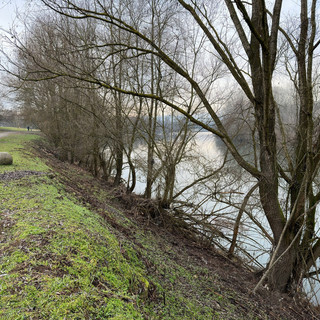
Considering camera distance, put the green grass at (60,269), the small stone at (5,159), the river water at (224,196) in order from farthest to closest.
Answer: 1. the small stone at (5,159)
2. the river water at (224,196)
3. the green grass at (60,269)

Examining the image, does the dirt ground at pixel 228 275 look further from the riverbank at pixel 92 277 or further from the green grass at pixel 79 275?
the green grass at pixel 79 275

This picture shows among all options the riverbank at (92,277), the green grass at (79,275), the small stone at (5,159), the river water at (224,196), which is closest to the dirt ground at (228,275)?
the riverbank at (92,277)

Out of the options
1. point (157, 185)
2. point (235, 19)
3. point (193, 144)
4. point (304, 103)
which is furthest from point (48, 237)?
point (193, 144)

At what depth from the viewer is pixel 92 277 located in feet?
8.34

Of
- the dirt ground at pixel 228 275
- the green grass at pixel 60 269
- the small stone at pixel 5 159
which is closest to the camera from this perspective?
the green grass at pixel 60 269

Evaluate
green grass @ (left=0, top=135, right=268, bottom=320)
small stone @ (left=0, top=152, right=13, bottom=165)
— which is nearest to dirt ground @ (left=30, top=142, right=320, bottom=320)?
green grass @ (left=0, top=135, right=268, bottom=320)

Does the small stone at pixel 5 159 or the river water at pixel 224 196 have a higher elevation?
the river water at pixel 224 196

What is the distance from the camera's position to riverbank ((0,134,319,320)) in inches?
82.0

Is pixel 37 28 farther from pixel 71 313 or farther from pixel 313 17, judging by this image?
pixel 71 313

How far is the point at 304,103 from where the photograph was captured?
16.9 feet

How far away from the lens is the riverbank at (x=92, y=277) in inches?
82.0

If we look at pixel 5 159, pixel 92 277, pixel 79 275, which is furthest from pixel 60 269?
pixel 5 159

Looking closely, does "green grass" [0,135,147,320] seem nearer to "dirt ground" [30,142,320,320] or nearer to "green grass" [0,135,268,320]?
"green grass" [0,135,268,320]

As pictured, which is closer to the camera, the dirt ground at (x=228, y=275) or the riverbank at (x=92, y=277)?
the riverbank at (x=92, y=277)
